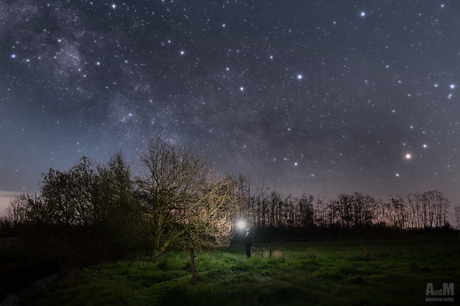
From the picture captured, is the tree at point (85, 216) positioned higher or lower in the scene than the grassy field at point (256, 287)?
higher

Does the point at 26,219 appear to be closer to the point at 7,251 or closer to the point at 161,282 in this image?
the point at 161,282

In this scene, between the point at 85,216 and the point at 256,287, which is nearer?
the point at 256,287

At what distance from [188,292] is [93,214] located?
7.47 meters

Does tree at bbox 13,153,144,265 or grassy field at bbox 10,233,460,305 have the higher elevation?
tree at bbox 13,153,144,265

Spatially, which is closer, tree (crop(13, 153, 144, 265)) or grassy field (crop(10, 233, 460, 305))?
grassy field (crop(10, 233, 460, 305))

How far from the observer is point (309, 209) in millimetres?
69312

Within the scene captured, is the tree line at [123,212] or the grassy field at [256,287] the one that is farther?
the tree line at [123,212]

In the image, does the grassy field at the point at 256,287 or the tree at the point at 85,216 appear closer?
the grassy field at the point at 256,287

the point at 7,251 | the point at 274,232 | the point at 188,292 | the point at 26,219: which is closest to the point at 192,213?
the point at 188,292

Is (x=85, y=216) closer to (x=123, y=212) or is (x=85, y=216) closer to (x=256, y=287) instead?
(x=123, y=212)


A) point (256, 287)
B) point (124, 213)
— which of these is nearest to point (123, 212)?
point (124, 213)

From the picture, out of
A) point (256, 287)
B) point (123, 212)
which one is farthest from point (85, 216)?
point (256, 287)

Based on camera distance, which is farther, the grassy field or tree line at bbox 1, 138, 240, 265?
tree line at bbox 1, 138, 240, 265

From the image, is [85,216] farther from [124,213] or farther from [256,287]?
[256,287]
